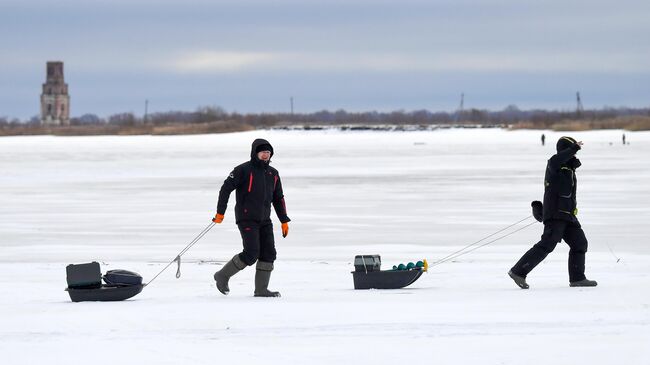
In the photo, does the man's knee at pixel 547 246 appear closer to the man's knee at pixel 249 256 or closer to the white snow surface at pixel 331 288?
the white snow surface at pixel 331 288

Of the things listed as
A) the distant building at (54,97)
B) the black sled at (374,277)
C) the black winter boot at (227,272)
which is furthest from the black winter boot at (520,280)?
the distant building at (54,97)

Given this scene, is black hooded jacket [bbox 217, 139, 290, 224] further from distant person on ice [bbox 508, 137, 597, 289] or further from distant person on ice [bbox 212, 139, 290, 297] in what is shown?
distant person on ice [bbox 508, 137, 597, 289]

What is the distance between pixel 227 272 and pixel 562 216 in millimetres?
2678

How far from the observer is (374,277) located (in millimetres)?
9617

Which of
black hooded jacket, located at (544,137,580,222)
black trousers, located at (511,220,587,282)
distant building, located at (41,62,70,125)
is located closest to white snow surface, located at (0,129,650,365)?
black trousers, located at (511,220,587,282)

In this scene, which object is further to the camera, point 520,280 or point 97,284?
point 520,280

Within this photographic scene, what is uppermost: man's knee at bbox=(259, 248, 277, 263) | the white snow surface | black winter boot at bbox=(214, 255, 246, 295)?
man's knee at bbox=(259, 248, 277, 263)

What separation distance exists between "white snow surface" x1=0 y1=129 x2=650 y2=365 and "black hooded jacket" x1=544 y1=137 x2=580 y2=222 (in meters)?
0.62

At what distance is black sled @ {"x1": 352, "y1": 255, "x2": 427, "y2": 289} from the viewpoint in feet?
31.4

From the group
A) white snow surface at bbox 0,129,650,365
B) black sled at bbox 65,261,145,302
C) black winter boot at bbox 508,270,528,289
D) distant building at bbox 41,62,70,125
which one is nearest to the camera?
white snow surface at bbox 0,129,650,365

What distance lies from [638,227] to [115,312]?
30.2 ft

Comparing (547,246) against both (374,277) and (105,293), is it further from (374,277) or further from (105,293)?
(105,293)

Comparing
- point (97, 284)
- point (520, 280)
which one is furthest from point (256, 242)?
point (520, 280)

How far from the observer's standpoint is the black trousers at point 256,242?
355 inches
